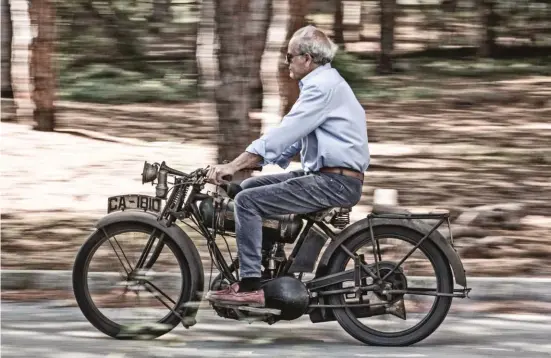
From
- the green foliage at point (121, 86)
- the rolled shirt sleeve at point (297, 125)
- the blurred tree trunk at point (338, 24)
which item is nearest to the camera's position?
the rolled shirt sleeve at point (297, 125)

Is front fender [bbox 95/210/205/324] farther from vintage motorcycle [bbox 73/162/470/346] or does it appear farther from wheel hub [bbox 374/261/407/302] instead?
wheel hub [bbox 374/261/407/302]

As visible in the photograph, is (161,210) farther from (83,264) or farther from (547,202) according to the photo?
(547,202)

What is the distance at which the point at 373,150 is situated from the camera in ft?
55.6

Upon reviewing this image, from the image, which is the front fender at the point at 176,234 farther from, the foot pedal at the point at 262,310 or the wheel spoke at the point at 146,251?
the foot pedal at the point at 262,310

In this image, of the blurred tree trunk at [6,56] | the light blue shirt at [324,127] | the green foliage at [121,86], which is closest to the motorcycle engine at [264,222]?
the light blue shirt at [324,127]

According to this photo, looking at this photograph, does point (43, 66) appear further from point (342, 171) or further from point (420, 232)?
point (420, 232)

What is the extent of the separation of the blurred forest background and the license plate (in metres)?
2.67

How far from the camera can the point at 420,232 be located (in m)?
7.51

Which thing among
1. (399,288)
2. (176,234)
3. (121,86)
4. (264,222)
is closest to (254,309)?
(264,222)

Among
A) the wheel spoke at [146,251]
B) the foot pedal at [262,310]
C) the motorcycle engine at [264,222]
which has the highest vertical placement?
the motorcycle engine at [264,222]

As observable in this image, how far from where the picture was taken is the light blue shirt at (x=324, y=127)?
7340 mm

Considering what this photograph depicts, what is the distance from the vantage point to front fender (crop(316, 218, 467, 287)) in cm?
749

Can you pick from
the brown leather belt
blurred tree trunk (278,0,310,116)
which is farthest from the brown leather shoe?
blurred tree trunk (278,0,310,116)

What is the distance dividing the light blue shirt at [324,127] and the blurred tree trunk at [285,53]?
6.22 metres
